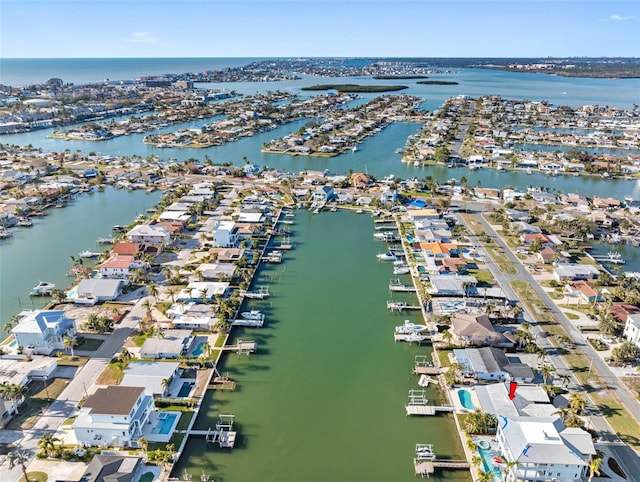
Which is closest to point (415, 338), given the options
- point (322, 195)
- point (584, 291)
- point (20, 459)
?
point (584, 291)

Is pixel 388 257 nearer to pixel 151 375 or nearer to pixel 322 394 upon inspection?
pixel 322 394

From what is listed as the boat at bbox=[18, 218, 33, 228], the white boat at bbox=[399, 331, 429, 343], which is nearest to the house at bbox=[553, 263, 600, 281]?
the white boat at bbox=[399, 331, 429, 343]

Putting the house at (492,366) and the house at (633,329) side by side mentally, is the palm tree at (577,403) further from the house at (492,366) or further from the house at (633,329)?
the house at (633,329)

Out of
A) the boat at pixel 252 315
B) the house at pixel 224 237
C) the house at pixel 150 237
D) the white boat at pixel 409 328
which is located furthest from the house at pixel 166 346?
the house at pixel 150 237

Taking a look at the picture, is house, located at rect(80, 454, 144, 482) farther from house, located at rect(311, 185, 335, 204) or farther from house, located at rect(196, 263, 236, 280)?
house, located at rect(311, 185, 335, 204)

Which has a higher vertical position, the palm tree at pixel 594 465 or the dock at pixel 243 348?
the palm tree at pixel 594 465
